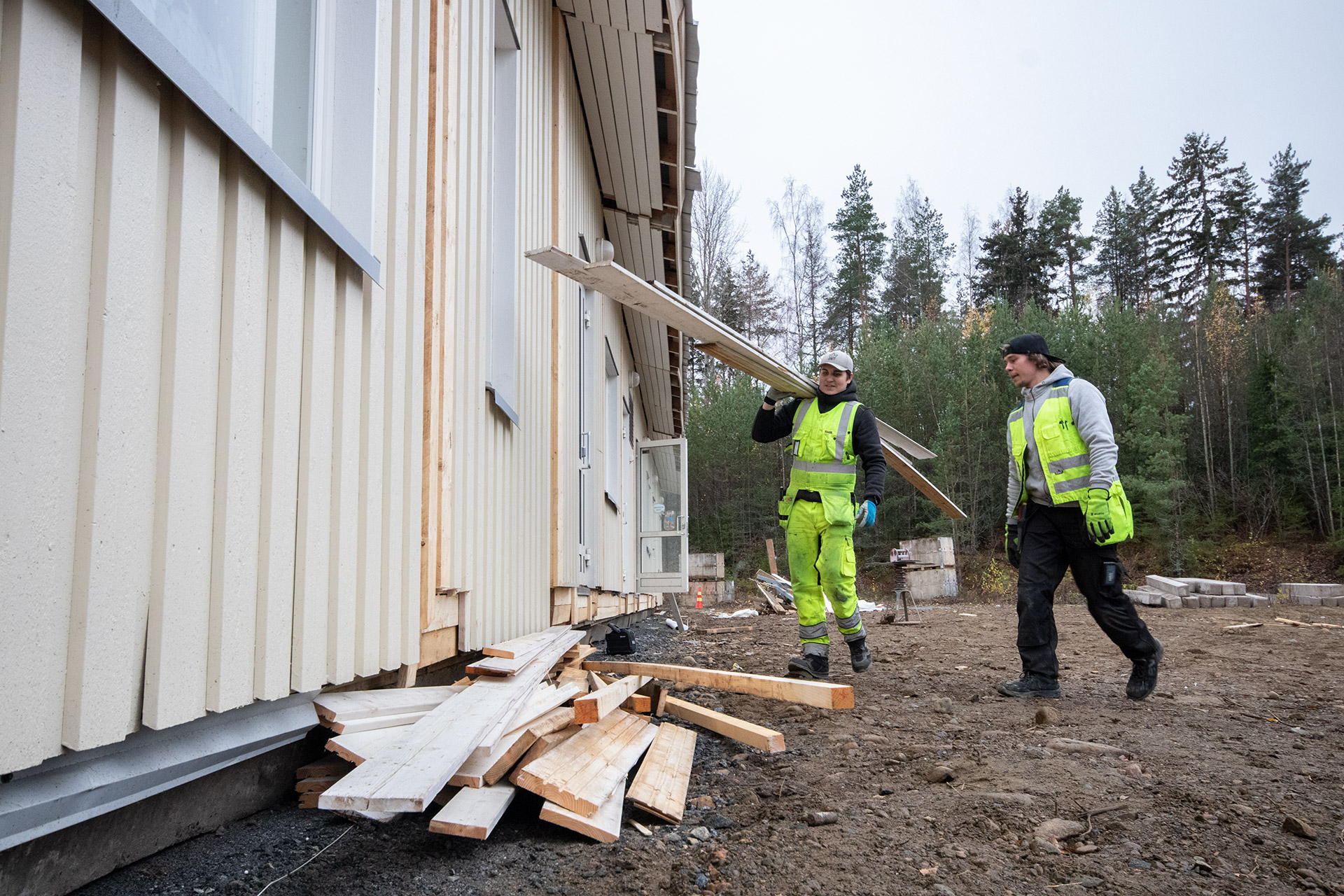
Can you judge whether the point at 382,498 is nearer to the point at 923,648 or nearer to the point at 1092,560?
the point at 1092,560

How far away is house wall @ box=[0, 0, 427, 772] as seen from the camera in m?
1.24

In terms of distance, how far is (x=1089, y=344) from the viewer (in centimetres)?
3064

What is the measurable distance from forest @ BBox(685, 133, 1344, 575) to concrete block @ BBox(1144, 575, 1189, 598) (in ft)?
42.3

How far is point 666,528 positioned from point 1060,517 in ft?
24.6

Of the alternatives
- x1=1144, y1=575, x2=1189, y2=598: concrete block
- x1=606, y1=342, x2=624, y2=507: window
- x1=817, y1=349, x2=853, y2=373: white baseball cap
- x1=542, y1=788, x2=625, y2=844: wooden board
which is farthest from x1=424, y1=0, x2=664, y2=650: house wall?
x1=1144, y1=575, x2=1189, y2=598: concrete block

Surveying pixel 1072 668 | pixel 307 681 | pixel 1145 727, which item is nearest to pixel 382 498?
pixel 307 681

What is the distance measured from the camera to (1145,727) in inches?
147

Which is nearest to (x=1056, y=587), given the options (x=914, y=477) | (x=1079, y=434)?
(x=1079, y=434)

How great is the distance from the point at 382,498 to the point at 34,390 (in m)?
1.30

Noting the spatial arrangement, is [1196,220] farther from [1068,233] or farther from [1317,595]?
[1317,595]

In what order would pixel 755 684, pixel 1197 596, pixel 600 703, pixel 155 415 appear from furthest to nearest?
pixel 1197 596
pixel 755 684
pixel 600 703
pixel 155 415

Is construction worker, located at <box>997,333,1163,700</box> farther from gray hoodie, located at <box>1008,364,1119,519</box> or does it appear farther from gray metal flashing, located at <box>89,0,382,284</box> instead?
gray metal flashing, located at <box>89,0,382,284</box>

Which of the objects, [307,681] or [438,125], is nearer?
[307,681]

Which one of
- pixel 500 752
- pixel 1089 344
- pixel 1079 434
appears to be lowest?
pixel 500 752
